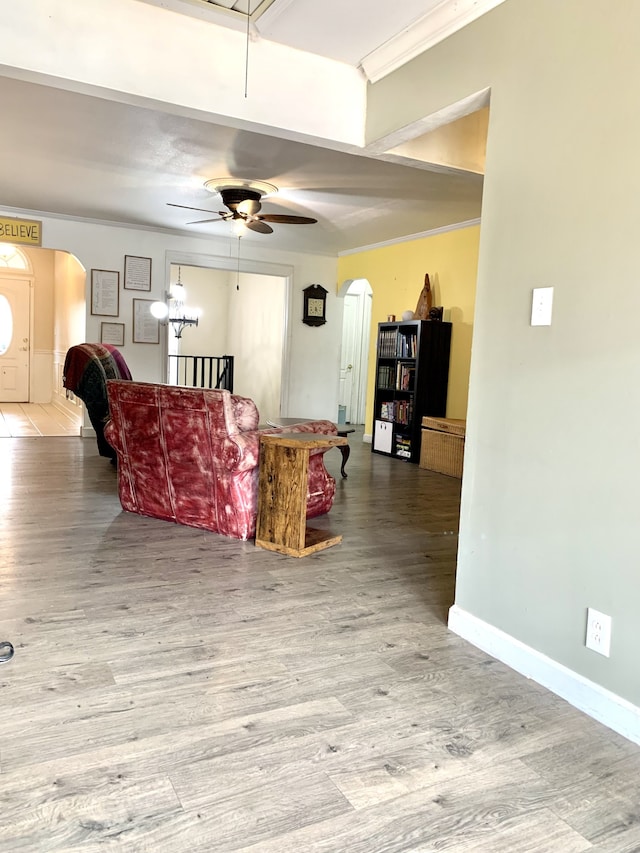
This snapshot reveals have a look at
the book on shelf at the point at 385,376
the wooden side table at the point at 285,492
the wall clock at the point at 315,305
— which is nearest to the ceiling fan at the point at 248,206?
the book on shelf at the point at 385,376

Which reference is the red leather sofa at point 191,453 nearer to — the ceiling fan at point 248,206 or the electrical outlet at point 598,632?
the electrical outlet at point 598,632

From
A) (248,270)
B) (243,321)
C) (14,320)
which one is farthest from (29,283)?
(248,270)

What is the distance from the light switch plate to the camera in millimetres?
2115

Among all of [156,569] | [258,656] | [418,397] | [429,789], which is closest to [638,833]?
[429,789]

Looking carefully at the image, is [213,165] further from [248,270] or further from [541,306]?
[541,306]

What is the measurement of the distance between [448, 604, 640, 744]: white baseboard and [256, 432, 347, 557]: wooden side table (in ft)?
3.51

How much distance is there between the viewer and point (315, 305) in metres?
8.65

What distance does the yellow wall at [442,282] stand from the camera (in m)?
6.25

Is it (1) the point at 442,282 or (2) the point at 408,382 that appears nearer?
(1) the point at 442,282

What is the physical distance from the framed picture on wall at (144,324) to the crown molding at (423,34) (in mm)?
5129

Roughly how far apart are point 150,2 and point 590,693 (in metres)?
3.10

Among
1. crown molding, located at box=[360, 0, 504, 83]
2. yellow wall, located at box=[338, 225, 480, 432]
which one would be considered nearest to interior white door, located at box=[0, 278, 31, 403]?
yellow wall, located at box=[338, 225, 480, 432]

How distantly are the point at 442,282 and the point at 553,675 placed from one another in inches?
202

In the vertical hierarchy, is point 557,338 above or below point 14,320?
below
